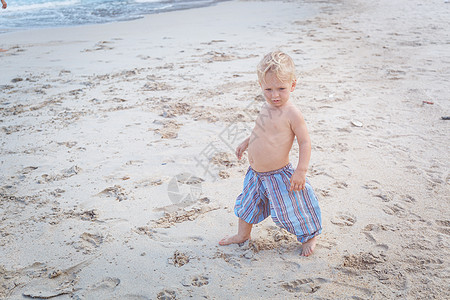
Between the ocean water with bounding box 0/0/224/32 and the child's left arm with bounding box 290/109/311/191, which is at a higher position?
the ocean water with bounding box 0/0/224/32

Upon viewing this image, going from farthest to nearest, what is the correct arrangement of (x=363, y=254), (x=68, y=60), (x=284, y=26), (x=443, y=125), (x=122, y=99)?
(x=284, y=26)
(x=68, y=60)
(x=122, y=99)
(x=443, y=125)
(x=363, y=254)

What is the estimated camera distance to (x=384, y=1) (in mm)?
10469

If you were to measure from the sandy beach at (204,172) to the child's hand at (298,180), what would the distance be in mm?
403

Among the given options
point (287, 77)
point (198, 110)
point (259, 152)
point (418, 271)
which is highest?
point (287, 77)

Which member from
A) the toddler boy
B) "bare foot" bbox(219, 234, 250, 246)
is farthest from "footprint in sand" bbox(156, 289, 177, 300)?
the toddler boy

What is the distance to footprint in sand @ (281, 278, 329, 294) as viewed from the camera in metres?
1.93

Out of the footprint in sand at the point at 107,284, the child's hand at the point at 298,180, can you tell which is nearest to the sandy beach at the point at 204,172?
the footprint in sand at the point at 107,284

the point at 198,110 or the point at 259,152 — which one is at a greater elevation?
the point at 259,152

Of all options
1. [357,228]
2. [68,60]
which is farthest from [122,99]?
[357,228]

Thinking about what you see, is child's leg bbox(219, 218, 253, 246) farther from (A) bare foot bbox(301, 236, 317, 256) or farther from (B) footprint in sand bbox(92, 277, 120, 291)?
(B) footprint in sand bbox(92, 277, 120, 291)

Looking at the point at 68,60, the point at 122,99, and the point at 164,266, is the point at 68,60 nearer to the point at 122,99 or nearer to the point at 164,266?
the point at 122,99

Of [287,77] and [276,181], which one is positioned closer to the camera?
[287,77]

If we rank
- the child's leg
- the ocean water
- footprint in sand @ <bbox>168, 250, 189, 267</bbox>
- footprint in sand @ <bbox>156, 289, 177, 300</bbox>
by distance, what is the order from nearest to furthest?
footprint in sand @ <bbox>156, 289, 177, 300</bbox>, footprint in sand @ <bbox>168, 250, 189, 267</bbox>, the child's leg, the ocean water

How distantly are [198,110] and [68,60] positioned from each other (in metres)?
3.01
